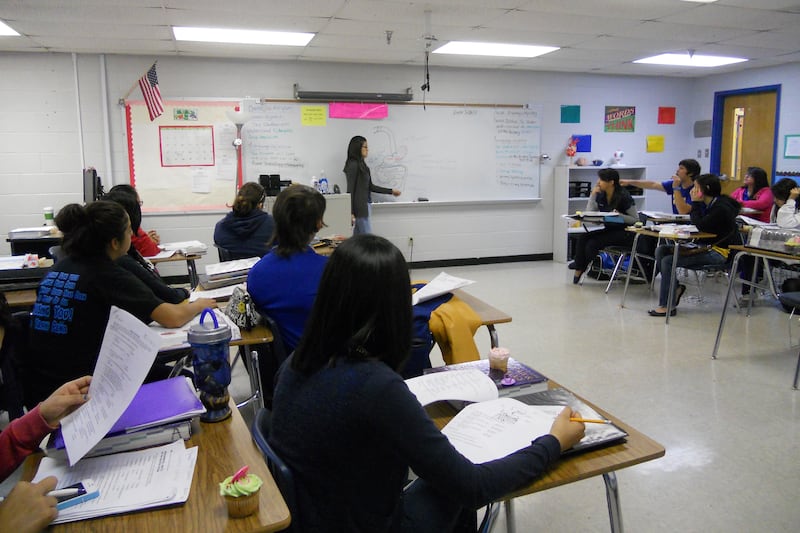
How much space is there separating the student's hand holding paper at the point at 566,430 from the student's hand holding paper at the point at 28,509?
3.13 ft

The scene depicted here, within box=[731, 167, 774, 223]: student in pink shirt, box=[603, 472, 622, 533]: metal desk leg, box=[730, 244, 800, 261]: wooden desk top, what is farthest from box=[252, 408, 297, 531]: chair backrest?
box=[731, 167, 774, 223]: student in pink shirt

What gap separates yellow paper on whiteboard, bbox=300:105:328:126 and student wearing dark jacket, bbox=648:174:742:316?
3.86m

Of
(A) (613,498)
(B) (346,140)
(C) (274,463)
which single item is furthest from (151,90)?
(A) (613,498)

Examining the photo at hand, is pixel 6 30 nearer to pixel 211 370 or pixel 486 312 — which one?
pixel 486 312

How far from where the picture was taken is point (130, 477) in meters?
1.15

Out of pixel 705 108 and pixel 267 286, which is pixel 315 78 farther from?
pixel 705 108

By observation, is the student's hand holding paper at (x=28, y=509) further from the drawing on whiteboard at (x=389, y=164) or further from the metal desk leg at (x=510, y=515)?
the drawing on whiteboard at (x=389, y=164)

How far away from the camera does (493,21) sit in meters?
4.99

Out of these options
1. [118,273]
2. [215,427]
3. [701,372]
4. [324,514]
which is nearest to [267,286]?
[118,273]

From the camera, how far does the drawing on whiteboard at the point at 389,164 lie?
6.97 metres

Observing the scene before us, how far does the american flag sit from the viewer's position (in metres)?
5.83

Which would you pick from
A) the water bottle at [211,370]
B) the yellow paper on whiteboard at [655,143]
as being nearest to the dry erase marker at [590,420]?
the water bottle at [211,370]

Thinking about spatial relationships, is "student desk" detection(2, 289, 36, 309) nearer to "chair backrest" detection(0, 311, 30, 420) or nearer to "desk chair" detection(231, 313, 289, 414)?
"chair backrest" detection(0, 311, 30, 420)

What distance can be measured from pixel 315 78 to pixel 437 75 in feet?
4.85
